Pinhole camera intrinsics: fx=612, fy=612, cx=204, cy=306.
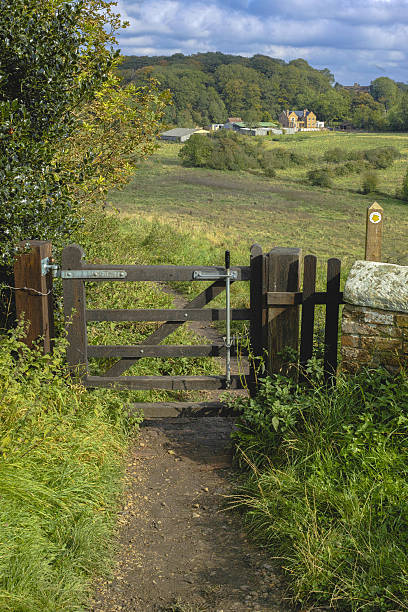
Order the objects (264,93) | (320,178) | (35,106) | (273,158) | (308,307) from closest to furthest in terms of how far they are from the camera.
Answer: (308,307) < (35,106) < (320,178) < (273,158) < (264,93)

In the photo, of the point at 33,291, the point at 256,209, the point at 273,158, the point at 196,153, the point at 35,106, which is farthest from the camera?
the point at 273,158

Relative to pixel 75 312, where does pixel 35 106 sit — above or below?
above

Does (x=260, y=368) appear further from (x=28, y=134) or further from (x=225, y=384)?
(x=28, y=134)

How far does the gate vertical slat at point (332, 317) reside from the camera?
5012 mm

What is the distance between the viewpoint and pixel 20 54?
576cm

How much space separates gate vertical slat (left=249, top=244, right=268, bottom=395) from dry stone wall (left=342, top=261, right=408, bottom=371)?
777 millimetres

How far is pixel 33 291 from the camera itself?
5.26m

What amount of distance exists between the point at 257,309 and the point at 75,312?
1.58 metres

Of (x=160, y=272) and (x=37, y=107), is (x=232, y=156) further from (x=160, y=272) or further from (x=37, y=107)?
(x=160, y=272)

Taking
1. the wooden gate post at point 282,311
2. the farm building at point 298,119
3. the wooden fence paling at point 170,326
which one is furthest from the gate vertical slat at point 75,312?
the farm building at point 298,119

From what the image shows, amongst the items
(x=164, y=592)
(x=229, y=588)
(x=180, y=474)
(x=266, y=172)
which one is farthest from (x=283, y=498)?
(x=266, y=172)

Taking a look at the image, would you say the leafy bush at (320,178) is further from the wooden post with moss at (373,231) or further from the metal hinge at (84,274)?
the metal hinge at (84,274)

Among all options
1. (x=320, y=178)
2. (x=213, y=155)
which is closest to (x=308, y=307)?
(x=320, y=178)

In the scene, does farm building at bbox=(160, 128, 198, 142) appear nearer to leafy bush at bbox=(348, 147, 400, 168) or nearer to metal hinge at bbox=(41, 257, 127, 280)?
leafy bush at bbox=(348, 147, 400, 168)
